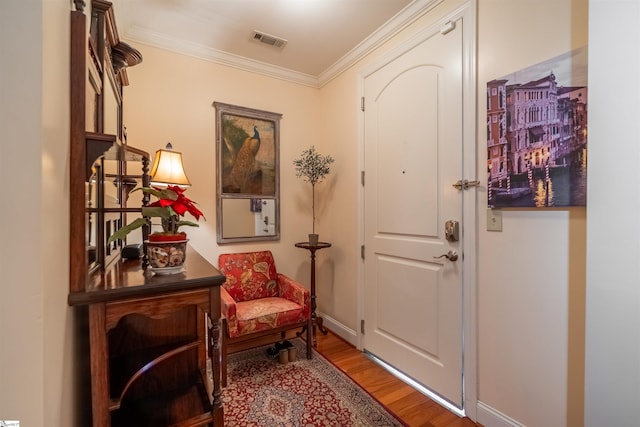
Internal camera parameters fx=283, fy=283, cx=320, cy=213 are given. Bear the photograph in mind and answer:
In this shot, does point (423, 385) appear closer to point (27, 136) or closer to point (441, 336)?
point (441, 336)

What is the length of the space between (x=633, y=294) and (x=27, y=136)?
189 cm

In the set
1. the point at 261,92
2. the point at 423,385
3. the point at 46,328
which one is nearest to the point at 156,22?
the point at 261,92

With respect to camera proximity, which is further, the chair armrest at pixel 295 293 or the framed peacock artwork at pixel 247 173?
the framed peacock artwork at pixel 247 173

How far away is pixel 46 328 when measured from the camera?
72 cm

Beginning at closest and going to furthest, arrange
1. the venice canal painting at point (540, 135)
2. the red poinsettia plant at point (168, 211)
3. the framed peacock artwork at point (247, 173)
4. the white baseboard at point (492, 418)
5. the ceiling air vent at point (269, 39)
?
the red poinsettia plant at point (168, 211), the venice canal painting at point (540, 135), the white baseboard at point (492, 418), the ceiling air vent at point (269, 39), the framed peacock artwork at point (247, 173)

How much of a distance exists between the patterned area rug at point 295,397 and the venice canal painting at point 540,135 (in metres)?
1.46

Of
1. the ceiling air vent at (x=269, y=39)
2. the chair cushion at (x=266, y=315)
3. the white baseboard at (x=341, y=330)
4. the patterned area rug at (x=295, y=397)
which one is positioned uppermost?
the ceiling air vent at (x=269, y=39)

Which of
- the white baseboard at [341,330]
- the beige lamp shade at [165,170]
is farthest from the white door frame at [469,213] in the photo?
the beige lamp shade at [165,170]

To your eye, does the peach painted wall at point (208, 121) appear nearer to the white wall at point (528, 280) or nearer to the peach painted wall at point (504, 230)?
the peach painted wall at point (504, 230)

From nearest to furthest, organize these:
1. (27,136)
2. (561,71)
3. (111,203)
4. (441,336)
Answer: (27,136) → (561,71) → (111,203) → (441,336)

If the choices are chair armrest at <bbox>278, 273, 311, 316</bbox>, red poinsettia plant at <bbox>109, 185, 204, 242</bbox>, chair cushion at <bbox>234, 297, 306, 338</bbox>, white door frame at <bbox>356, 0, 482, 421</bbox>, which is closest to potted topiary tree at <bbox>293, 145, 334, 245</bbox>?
chair armrest at <bbox>278, 273, 311, 316</bbox>

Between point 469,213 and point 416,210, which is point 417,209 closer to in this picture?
point 416,210

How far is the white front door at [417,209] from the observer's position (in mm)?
1788

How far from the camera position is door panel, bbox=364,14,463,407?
5.89 feet
